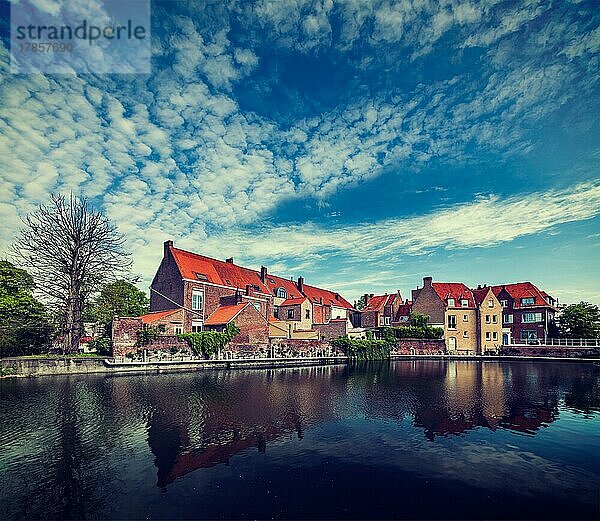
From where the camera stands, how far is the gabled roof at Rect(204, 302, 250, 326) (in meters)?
45.2

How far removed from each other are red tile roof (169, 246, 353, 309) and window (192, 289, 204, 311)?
1836 millimetres

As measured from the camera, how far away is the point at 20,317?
37.1 m

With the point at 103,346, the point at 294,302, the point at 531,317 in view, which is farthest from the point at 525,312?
the point at 103,346

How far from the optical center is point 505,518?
9688mm

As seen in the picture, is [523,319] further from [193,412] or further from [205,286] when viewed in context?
[193,412]

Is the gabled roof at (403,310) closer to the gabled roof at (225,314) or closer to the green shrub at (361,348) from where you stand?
the green shrub at (361,348)

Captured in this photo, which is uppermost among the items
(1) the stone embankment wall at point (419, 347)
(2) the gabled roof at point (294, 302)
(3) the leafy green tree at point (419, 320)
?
(2) the gabled roof at point (294, 302)

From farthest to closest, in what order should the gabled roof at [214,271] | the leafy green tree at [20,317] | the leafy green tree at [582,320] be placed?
the leafy green tree at [582,320]
the gabled roof at [214,271]
the leafy green tree at [20,317]

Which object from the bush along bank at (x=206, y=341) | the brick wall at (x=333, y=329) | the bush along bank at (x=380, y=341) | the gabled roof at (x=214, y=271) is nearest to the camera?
the bush along bank at (x=206, y=341)

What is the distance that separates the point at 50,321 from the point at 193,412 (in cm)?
2798

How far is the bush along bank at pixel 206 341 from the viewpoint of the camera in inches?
1591

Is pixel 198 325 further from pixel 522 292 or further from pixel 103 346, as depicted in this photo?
pixel 522 292

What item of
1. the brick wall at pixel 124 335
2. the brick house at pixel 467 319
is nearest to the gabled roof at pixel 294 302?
the brick house at pixel 467 319

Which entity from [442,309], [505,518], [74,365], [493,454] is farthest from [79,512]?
[442,309]
